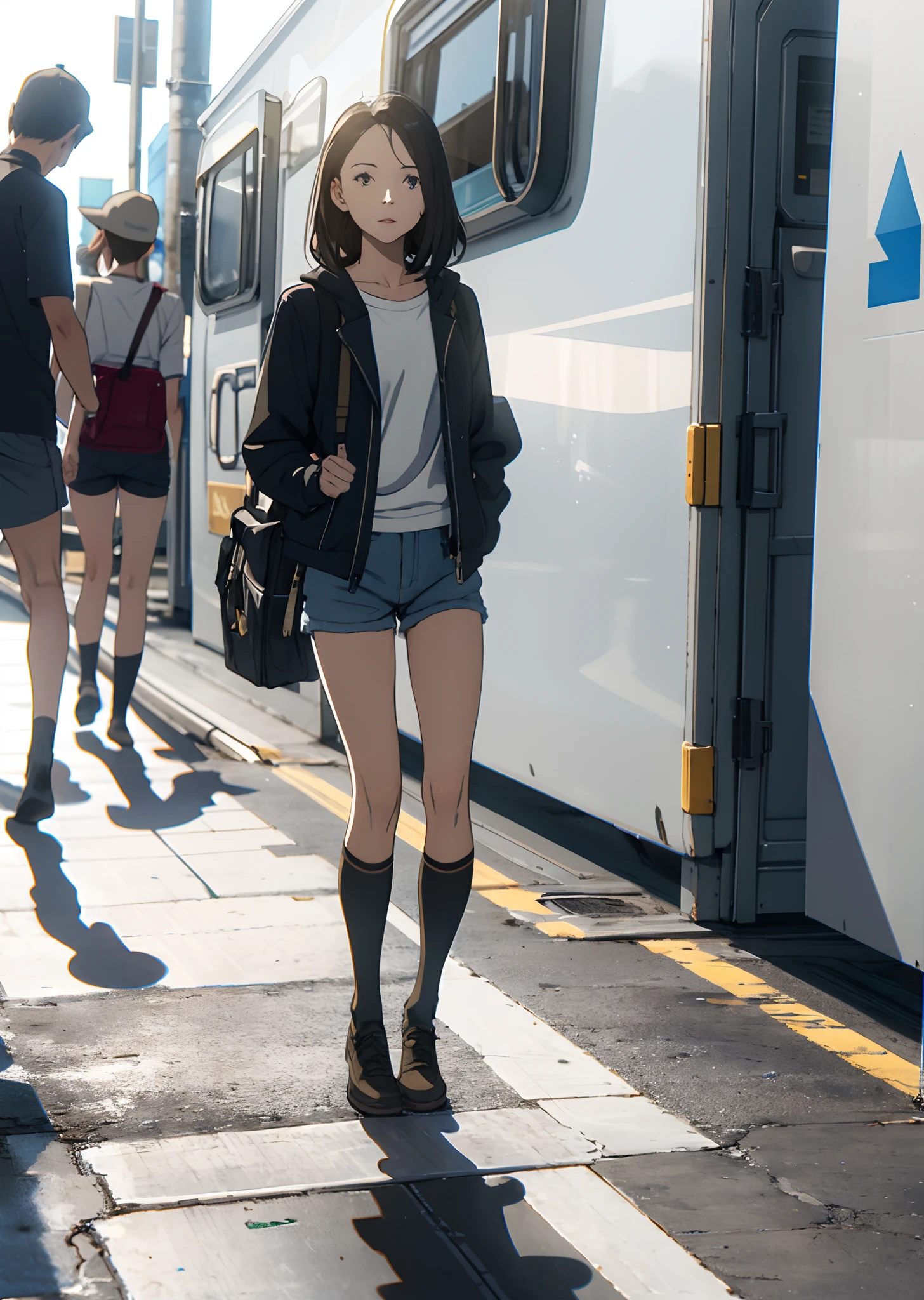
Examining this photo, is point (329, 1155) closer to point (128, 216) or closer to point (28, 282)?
point (28, 282)

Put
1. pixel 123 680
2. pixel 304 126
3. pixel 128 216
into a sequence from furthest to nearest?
pixel 304 126, pixel 123 680, pixel 128 216

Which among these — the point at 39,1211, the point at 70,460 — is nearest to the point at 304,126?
the point at 70,460

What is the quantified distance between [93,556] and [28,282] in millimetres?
2123

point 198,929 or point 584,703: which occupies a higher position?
point 584,703

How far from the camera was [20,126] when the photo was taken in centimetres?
444

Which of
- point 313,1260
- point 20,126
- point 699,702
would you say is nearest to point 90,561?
point 20,126

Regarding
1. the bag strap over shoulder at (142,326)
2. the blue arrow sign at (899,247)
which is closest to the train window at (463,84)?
the bag strap over shoulder at (142,326)

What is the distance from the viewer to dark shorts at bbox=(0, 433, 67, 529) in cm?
445

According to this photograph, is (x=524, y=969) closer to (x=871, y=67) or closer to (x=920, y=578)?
(x=920, y=578)

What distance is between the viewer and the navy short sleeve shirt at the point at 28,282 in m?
4.35

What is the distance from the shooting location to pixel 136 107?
60.8ft

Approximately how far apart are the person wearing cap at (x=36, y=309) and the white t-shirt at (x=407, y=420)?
2.02m

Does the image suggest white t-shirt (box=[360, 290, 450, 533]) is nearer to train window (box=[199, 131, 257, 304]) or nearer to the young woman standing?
the young woman standing

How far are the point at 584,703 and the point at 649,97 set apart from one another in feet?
5.31
